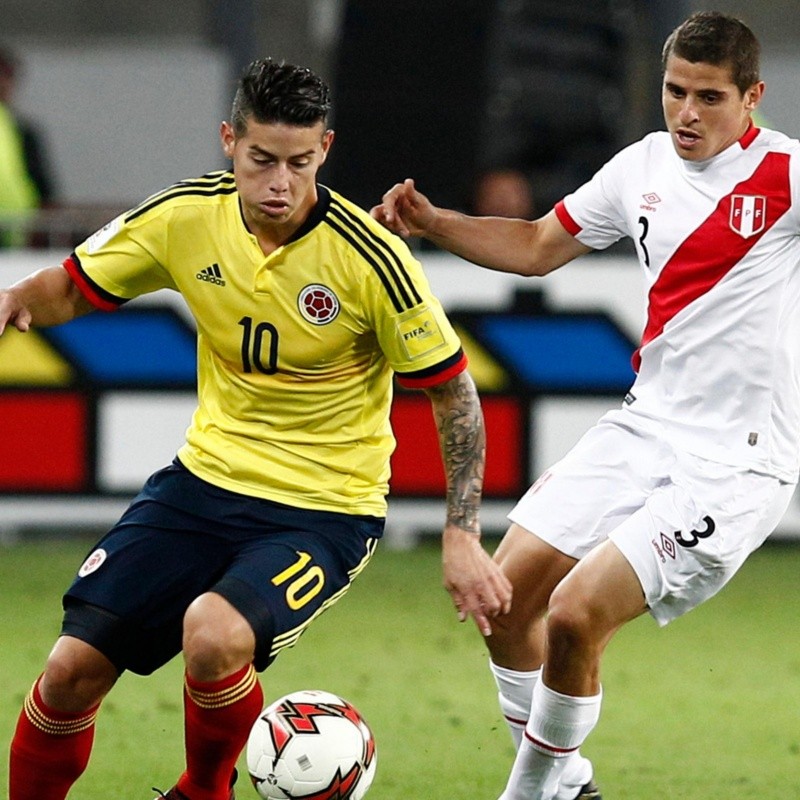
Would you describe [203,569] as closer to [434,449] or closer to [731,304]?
[731,304]

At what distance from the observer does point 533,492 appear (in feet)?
17.9

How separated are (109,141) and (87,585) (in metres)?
9.04

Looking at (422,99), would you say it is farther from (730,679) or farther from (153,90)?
(730,679)

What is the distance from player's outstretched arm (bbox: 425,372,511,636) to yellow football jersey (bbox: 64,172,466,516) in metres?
0.10

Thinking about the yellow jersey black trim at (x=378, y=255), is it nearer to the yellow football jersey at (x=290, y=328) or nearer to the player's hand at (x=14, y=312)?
the yellow football jersey at (x=290, y=328)

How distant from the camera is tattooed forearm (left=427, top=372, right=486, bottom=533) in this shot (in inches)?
194

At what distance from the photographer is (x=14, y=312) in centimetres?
498

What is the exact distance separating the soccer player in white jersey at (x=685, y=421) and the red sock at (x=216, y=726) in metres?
0.84

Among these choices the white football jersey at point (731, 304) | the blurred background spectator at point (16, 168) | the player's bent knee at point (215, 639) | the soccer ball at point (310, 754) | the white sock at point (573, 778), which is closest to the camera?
the player's bent knee at point (215, 639)

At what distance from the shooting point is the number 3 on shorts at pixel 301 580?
15.8 feet

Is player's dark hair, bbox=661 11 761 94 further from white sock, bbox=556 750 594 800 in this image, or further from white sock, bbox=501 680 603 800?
white sock, bbox=556 750 594 800

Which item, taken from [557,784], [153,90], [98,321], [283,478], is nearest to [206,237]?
[283,478]

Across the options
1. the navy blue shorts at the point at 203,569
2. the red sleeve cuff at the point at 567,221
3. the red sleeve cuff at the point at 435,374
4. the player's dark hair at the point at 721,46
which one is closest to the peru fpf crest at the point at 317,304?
the red sleeve cuff at the point at 435,374

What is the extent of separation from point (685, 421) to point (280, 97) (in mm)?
1423
